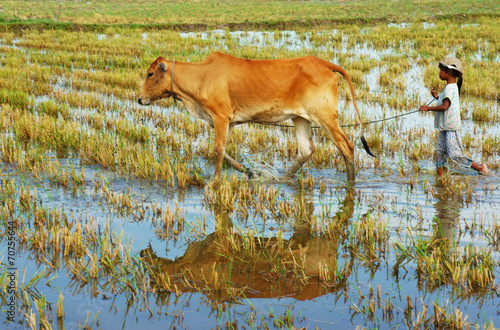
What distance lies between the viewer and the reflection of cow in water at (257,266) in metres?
3.40

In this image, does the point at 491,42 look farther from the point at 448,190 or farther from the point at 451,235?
the point at 451,235

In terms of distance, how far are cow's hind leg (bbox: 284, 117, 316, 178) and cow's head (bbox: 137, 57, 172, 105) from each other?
5.35 ft

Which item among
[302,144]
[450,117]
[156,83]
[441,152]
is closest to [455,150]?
[441,152]

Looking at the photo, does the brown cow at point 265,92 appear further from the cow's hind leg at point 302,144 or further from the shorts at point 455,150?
the shorts at point 455,150

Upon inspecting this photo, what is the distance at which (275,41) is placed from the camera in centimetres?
1964

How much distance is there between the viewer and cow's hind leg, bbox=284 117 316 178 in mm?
6496

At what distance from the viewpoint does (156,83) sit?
638cm

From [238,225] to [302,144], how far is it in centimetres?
211

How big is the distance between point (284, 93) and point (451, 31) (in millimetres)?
16139

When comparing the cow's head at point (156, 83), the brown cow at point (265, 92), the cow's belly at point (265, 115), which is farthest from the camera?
the cow's head at point (156, 83)

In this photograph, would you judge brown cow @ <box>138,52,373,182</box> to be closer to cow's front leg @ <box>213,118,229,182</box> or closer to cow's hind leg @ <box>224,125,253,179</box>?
cow's front leg @ <box>213,118,229,182</box>

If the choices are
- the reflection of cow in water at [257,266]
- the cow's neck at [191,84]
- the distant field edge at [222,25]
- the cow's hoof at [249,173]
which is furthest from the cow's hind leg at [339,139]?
the distant field edge at [222,25]

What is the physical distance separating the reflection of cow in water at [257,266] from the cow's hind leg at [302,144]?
2042 millimetres

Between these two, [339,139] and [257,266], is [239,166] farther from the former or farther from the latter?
[257,266]
